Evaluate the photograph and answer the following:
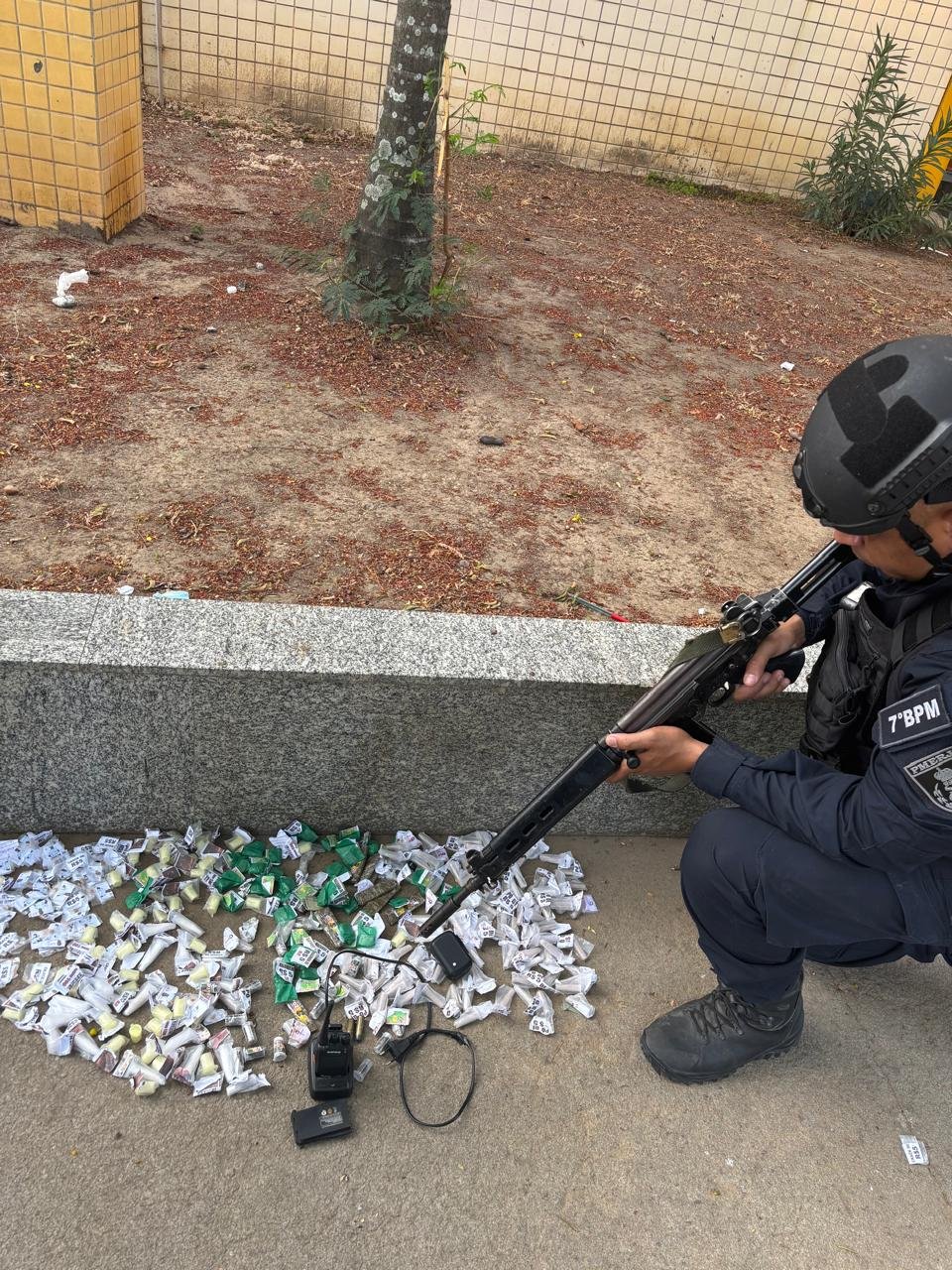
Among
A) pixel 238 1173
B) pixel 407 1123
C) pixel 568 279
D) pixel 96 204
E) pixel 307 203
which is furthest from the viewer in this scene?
pixel 307 203

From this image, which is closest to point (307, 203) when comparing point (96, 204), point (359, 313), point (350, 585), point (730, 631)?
point (96, 204)

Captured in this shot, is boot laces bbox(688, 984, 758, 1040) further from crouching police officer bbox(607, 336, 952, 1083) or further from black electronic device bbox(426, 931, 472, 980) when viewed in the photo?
black electronic device bbox(426, 931, 472, 980)

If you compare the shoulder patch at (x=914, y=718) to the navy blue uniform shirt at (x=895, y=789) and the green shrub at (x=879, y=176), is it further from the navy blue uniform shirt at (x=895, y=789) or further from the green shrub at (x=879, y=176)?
the green shrub at (x=879, y=176)

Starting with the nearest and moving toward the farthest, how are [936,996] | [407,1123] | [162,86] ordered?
1. [407,1123]
2. [936,996]
3. [162,86]

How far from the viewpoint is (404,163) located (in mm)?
4418

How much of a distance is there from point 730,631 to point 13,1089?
6.46ft

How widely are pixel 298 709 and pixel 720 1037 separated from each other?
1.37 meters

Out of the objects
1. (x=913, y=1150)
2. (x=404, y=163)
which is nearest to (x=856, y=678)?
(x=913, y=1150)

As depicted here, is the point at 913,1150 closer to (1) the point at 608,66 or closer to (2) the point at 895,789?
(2) the point at 895,789

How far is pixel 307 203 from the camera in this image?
22.1ft

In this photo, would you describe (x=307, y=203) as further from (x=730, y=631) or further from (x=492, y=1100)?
(x=492, y=1100)

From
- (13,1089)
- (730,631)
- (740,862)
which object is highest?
(730,631)

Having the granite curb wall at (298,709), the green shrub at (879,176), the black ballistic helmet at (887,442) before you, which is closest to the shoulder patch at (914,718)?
the black ballistic helmet at (887,442)

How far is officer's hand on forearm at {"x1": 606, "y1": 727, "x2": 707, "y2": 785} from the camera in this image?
6.68 ft
